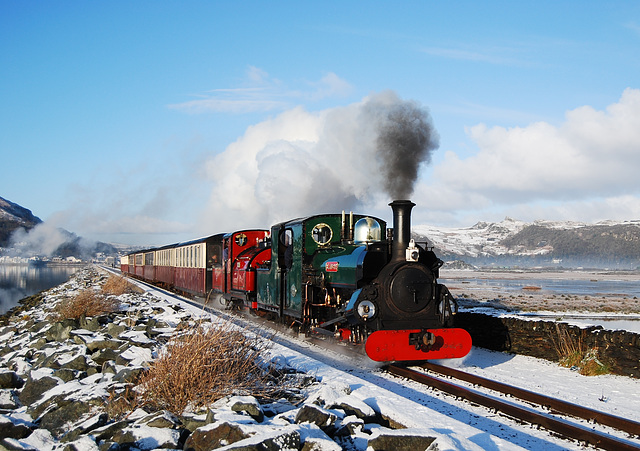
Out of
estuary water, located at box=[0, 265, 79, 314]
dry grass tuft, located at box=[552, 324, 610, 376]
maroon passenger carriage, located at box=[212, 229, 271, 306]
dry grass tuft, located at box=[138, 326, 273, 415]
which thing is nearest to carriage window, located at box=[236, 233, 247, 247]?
maroon passenger carriage, located at box=[212, 229, 271, 306]

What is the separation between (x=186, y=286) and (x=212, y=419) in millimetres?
25328

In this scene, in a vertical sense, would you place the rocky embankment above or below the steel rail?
above

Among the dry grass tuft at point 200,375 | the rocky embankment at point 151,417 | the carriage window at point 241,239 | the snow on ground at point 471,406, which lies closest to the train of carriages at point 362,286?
the snow on ground at point 471,406

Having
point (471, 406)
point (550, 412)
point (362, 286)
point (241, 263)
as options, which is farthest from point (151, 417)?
point (241, 263)

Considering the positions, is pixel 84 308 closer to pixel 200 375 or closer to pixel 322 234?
pixel 322 234

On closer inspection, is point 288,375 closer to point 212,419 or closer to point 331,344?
point 212,419

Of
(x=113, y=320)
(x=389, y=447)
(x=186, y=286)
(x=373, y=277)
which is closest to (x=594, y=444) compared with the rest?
(x=389, y=447)

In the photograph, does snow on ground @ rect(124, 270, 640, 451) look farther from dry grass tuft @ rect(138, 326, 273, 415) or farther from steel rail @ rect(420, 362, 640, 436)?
dry grass tuft @ rect(138, 326, 273, 415)

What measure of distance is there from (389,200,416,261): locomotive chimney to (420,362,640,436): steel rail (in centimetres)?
238

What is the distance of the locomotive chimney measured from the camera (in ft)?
33.1

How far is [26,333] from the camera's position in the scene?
1609cm

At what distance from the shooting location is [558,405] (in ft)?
23.9

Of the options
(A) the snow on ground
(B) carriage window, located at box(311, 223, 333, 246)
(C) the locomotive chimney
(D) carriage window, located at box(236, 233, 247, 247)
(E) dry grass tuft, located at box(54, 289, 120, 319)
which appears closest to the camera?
(A) the snow on ground

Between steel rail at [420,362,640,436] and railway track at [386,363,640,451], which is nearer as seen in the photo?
railway track at [386,363,640,451]
